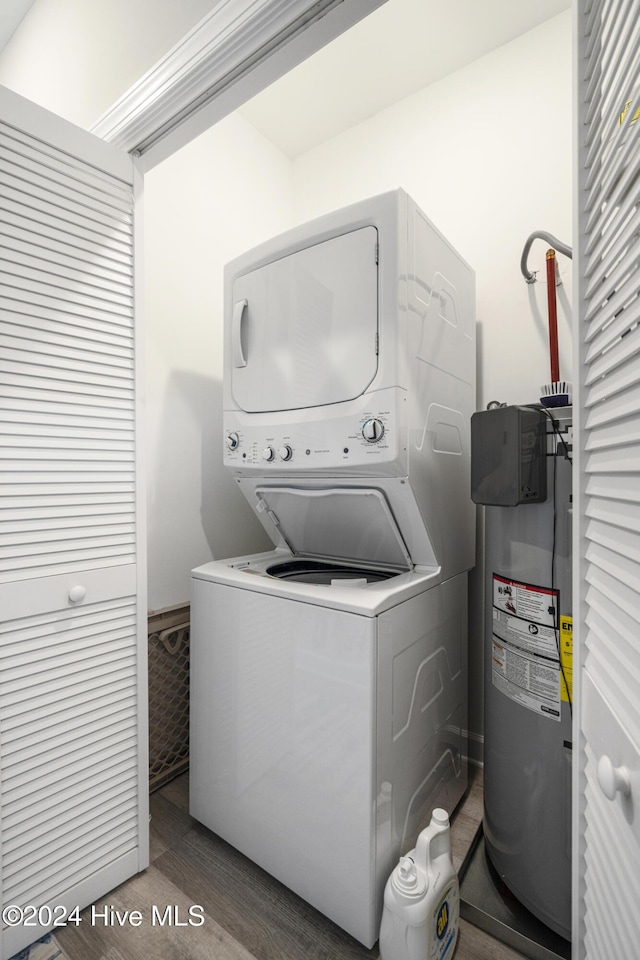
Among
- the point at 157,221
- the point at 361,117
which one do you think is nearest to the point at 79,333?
the point at 157,221

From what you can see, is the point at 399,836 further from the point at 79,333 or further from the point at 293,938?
the point at 79,333

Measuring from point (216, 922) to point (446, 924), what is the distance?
2.10 feet

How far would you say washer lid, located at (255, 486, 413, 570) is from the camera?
5.28 ft

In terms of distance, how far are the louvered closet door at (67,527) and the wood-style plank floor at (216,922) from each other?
3.5 inches

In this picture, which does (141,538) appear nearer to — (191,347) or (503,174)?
(191,347)

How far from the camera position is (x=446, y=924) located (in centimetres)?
125

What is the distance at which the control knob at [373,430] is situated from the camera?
138 centimetres

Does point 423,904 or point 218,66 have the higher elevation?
point 218,66

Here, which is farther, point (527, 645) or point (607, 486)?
point (527, 645)

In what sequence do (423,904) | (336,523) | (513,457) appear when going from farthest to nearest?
(336,523) < (513,457) < (423,904)

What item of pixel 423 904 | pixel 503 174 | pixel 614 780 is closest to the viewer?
pixel 614 780

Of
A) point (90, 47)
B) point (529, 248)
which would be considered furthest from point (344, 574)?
point (90, 47)

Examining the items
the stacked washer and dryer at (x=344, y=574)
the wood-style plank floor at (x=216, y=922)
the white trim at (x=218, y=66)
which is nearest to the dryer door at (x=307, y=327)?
the stacked washer and dryer at (x=344, y=574)

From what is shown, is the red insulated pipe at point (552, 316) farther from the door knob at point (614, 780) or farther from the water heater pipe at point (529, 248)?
the door knob at point (614, 780)
